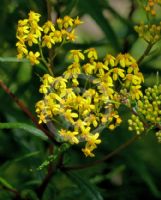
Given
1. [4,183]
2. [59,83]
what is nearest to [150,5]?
[59,83]

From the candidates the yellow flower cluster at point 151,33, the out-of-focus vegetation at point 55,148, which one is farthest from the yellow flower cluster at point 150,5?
the out-of-focus vegetation at point 55,148

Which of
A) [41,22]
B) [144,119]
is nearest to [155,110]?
[144,119]

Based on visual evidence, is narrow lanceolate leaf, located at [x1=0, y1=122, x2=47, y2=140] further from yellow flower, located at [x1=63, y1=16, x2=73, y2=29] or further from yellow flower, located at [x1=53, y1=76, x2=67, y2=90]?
yellow flower, located at [x1=63, y1=16, x2=73, y2=29]

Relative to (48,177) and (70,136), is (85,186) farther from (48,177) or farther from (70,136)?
(70,136)

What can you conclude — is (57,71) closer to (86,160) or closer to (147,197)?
(86,160)

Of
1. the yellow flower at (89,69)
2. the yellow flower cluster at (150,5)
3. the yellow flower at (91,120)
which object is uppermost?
the yellow flower cluster at (150,5)

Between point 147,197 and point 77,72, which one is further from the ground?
point 77,72

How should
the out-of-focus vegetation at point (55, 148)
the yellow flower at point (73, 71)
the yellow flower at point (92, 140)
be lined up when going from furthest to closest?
1. the out-of-focus vegetation at point (55, 148)
2. the yellow flower at point (73, 71)
3. the yellow flower at point (92, 140)

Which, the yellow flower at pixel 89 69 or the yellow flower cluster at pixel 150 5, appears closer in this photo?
the yellow flower at pixel 89 69

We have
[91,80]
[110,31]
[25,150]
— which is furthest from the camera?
[25,150]

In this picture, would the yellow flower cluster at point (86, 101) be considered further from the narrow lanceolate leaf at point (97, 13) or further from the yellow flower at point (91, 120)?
the narrow lanceolate leaf at point (97, 13)

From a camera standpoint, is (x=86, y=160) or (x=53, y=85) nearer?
(x=53, y=85)
